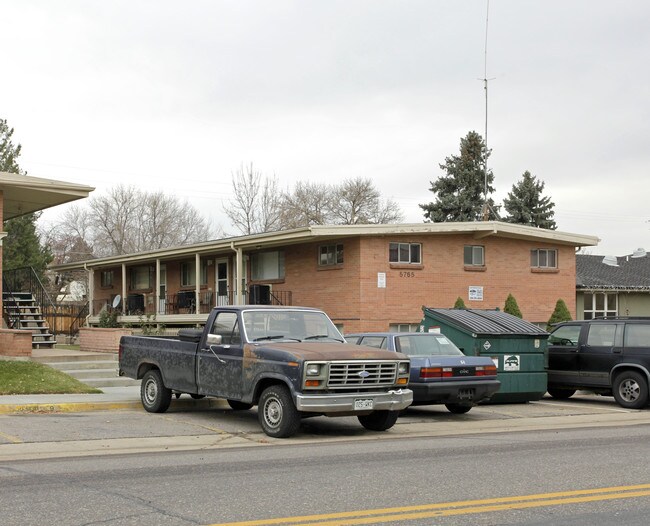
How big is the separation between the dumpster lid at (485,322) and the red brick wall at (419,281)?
31.9 ft

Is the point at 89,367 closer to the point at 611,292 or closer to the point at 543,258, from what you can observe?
the point at 543,258

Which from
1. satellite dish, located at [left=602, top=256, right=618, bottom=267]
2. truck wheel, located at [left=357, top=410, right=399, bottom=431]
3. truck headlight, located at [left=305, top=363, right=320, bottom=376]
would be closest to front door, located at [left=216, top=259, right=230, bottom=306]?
satellite dish, located at [left=602, top=256, right=618, bottom=267]

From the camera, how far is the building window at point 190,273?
3641 cm

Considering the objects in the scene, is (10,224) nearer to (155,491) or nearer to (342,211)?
(342,211)

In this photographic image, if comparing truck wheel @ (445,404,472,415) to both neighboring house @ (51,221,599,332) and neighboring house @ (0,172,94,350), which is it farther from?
neighboring house @ (51,221,599,332)

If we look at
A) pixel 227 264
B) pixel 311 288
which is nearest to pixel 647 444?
pixel 311 288

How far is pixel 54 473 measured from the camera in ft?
29.2

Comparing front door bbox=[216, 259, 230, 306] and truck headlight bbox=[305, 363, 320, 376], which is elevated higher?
front door bbox=[216, 259, 230, 306]

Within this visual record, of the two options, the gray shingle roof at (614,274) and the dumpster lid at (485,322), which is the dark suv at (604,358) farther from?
the gray shingle roof at (614,274)

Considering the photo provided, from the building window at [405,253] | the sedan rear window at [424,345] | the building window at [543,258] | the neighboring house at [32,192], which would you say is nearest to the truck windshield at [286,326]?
the sedan rear window at [424,345]

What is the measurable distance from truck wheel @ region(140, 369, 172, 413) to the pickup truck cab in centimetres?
2

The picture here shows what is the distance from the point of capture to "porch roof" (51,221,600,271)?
27.6 m

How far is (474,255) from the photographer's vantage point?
31.1 metres

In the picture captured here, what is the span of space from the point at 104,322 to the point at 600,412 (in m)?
24.3
